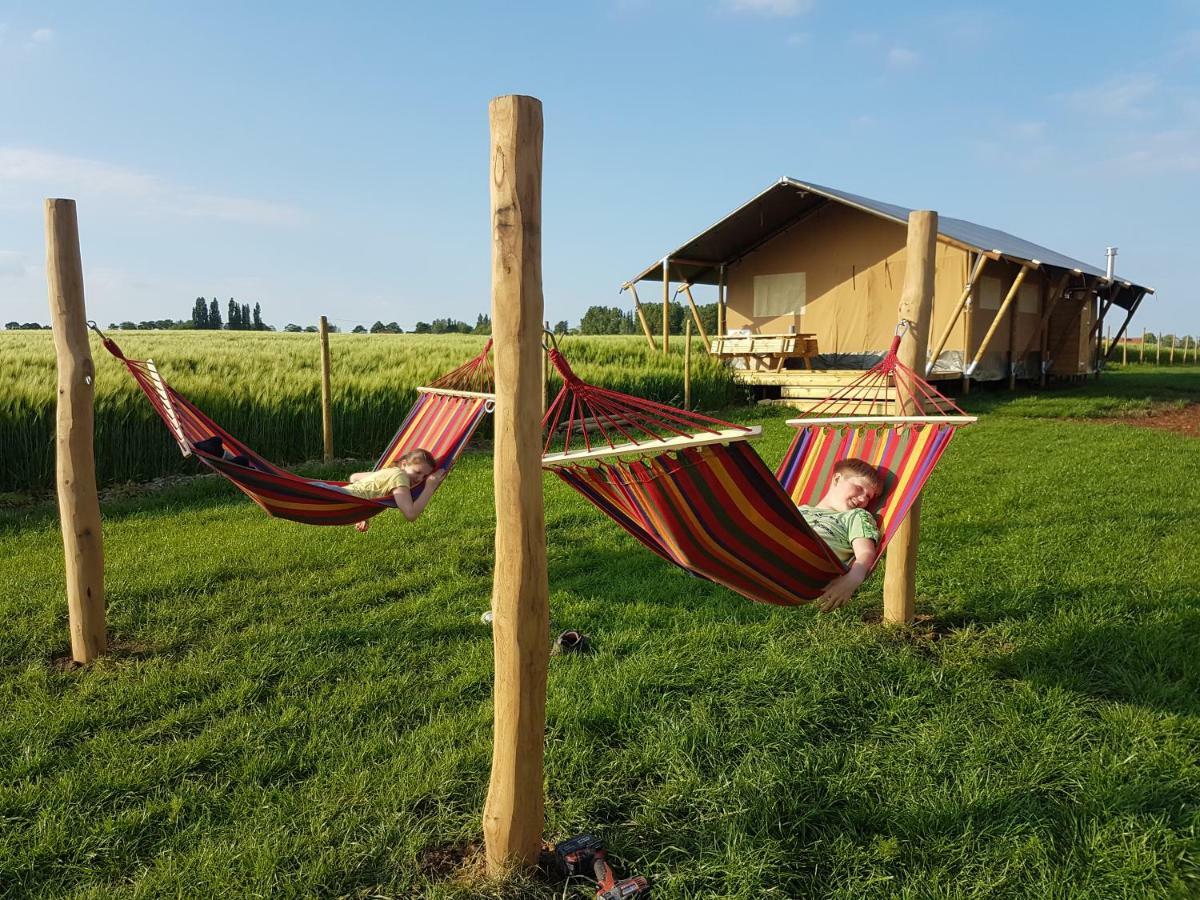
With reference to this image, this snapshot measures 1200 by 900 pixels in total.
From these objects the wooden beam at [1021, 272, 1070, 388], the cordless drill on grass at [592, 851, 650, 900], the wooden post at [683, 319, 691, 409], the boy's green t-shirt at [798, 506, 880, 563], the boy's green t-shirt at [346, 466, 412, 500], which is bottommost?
the cordless drill on grass at [592, 851, 650, 900]

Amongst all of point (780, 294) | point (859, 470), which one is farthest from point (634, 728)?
point (780, 294)

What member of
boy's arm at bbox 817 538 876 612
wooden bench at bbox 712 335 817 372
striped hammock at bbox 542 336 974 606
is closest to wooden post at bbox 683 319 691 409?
wooden bench at bbox 712 335 817 372

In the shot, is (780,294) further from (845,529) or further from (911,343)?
(845,529)

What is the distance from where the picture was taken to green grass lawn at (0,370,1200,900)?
7.05 ft

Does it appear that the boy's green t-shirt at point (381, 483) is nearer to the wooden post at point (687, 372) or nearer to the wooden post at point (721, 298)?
the wooden post at point (687, 372)

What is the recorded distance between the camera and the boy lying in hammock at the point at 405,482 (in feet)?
12.0

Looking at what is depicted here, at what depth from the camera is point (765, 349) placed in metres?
13.0

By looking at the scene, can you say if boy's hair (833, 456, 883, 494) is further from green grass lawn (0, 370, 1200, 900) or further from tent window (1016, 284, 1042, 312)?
tent window (1016, 284, 1042, 312)

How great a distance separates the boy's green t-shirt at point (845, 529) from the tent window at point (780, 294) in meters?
12.5

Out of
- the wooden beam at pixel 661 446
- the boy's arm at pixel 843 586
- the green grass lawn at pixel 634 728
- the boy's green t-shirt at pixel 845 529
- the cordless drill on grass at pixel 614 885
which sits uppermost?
the wooden beam at pixel 661 446

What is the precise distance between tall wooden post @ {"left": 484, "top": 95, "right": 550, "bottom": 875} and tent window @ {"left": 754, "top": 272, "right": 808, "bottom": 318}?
13.8m

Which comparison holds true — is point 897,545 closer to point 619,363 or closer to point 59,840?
point 59,840

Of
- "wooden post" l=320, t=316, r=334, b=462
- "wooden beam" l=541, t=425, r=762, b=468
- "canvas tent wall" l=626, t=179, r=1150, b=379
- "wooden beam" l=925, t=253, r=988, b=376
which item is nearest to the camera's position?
"wooden beam" l=541, t=425, r=762, b=468

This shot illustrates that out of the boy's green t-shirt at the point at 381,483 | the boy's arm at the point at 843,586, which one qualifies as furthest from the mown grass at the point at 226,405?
the boy's arm at the point at 843,586
